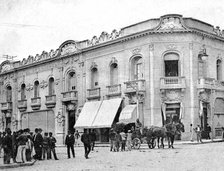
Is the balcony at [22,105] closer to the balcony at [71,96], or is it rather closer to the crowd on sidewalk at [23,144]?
the balcony at [71,96]

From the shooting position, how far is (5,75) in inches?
1796

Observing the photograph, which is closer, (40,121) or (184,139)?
(184,139)

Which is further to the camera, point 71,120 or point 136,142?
point 71,120

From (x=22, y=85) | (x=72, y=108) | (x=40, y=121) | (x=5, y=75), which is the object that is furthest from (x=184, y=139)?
(x=5, y=75)

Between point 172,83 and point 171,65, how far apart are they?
1592 millimetres

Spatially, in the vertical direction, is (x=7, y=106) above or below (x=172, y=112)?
above

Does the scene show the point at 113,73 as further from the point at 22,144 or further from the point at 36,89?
the point at 22,144

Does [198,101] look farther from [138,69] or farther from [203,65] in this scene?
[138,69]

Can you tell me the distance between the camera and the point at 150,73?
29531 millimetres

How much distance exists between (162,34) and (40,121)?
53.9 ft

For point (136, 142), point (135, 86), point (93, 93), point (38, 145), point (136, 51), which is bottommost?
point (136, 142)

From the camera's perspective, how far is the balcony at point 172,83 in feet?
94.9

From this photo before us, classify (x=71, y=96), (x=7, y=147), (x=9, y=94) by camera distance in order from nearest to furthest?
(x=7, y=147), (x=71, y=96), (x=9, y=94)

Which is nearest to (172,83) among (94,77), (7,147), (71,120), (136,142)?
(136,142)
